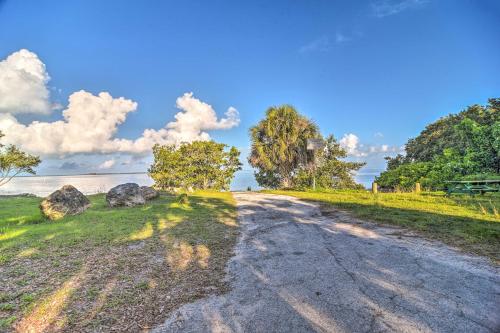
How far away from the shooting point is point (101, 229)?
7.05 meters

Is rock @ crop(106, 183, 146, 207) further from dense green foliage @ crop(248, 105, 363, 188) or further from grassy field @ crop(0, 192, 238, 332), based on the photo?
dense green foliage @ crop(248, 105, 363, 188)

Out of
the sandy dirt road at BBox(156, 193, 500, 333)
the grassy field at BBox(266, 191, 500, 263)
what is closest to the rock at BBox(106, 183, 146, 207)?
the sandy dirt road at BBox(156, 193, 500, 333)

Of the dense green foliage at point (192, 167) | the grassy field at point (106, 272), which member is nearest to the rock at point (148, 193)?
the grassy field at point (106, 272)

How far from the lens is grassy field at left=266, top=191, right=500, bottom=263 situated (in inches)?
201

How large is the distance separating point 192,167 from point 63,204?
13219 millimetres

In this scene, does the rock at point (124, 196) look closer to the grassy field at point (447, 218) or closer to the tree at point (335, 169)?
the grassy field at point (447, 218)

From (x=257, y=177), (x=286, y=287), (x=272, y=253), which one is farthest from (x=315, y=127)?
(x=286, y=287)

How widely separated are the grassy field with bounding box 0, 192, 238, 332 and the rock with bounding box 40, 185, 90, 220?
161 centimetres

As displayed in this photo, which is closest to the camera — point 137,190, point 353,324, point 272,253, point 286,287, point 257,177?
point 353,324

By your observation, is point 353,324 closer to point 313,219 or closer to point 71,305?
point 71,305

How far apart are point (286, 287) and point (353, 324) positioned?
1051mm

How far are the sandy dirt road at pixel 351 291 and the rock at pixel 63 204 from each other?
7.33m

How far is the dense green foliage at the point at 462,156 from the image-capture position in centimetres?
1321

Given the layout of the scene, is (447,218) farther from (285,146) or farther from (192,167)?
(192,167)
